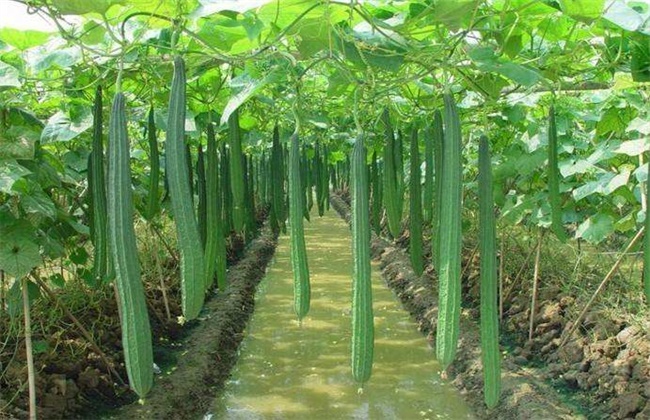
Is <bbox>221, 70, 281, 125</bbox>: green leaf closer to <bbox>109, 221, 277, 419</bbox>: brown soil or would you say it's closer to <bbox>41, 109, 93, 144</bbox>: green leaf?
<bbox>41, 109, 93, 144</bbox>: green leaf

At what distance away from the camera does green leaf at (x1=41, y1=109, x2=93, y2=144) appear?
346 cm

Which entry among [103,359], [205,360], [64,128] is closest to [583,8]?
[64,128]

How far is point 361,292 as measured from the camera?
2.44 metres

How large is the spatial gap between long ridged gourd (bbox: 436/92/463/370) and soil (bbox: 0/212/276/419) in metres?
3.03

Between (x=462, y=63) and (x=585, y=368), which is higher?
(x=462, y=63)

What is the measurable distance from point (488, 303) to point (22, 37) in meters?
2.36

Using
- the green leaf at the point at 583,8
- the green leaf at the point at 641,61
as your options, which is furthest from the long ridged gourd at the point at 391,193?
the green leaf at the point at 583,8

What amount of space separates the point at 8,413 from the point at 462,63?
3455 millimetres

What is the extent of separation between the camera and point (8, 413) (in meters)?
4.18

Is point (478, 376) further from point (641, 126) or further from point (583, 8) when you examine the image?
point (583, 8)

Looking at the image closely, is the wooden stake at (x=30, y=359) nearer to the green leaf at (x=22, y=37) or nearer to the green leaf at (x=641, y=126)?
the green leaf at (x=22, y=37)

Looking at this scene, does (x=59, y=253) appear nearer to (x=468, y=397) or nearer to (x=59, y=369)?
(x=59, y=369)

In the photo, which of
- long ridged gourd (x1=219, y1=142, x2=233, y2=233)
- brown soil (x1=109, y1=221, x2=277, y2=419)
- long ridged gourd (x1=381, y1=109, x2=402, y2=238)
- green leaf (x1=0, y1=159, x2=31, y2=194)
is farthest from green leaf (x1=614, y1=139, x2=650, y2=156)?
brown soil (x1=109, y1=221, x2=277, y2=419)

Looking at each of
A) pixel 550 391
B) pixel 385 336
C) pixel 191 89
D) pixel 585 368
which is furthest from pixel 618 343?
pixel 191 89
